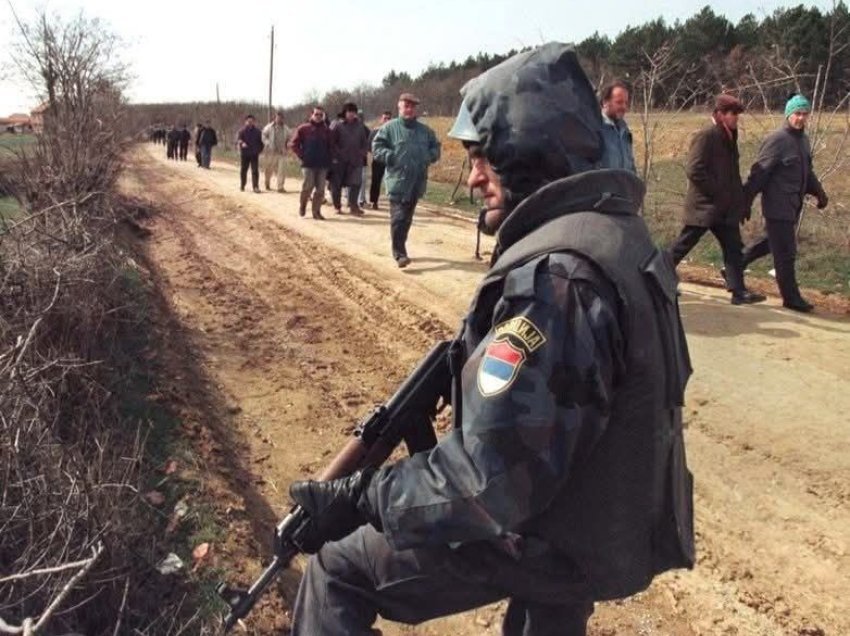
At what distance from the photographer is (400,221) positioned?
8.49 metres

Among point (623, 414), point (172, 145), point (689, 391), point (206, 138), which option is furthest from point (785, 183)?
point (172, 145)

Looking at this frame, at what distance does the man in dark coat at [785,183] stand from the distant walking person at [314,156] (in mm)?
6995

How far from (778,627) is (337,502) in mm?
2256

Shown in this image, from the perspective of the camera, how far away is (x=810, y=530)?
371 centimetres

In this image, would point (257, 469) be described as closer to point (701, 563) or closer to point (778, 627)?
point (701, 563)

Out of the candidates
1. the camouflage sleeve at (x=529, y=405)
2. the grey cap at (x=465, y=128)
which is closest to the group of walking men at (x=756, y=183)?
the grey cap at (x=465, y=128)

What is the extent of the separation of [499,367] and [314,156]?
36.3 ft

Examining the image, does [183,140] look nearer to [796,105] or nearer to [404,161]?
[404,161]

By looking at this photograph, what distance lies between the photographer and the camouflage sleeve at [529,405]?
5.20 ft

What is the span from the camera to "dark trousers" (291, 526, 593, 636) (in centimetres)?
191

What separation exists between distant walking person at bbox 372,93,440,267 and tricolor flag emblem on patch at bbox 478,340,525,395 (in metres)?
6.90

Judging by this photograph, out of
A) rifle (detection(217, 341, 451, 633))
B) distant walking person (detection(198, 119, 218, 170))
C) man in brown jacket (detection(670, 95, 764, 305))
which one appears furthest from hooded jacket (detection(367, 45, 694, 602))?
distant walking person (detection(198, 119, 218, 170))

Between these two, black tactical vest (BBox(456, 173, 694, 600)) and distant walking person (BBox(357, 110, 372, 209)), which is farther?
distant walking person (BBox(357, 110, 372, 209))

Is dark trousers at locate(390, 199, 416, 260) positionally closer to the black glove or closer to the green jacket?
the green jacket
